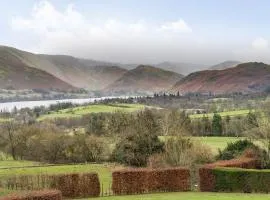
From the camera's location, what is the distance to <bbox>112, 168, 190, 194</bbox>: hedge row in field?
170 ft

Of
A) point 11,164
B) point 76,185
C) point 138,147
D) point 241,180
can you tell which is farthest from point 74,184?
point 11,164

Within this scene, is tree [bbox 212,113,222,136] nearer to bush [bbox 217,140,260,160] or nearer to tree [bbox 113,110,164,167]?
tree [bbox 113,110,164,167]

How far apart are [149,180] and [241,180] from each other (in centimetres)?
974

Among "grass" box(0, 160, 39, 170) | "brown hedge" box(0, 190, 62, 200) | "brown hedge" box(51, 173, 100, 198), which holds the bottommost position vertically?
"grass" box(0, 160, 39, 170)

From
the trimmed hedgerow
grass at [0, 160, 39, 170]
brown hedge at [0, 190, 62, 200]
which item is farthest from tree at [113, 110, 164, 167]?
brown hedge at [0, 190, 62, 200]

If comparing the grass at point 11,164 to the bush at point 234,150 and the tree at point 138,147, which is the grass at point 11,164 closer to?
the tree at point 138,147

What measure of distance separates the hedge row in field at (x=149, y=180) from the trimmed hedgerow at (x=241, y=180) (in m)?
4.04

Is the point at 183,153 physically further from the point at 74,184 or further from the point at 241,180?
the point at 74,184

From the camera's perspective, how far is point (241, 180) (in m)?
49.3

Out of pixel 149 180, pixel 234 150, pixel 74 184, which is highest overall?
pixel 74 184

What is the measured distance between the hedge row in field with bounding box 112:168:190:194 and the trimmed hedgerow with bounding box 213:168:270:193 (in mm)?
4035

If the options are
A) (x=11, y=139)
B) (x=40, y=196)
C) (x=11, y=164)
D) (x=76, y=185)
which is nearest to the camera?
(x=40, y=196)

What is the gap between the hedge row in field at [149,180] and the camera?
2039 inches

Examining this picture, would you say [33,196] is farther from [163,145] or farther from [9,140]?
[9,140]
